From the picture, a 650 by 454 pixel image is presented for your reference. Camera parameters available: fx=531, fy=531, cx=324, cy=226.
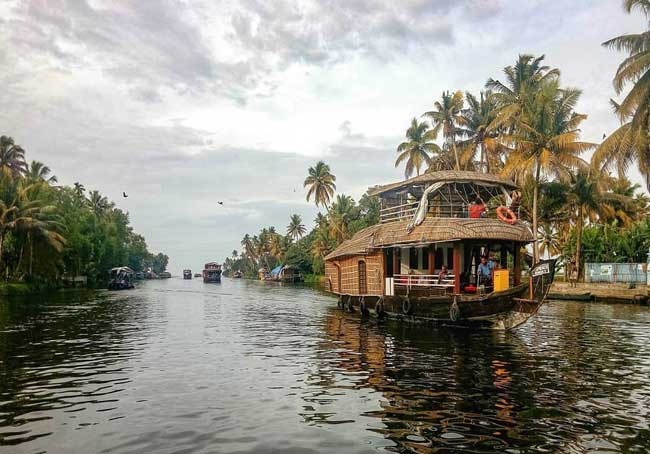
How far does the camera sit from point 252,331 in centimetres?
1948

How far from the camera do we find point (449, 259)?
2059cm

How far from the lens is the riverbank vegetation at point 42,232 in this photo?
42.1 metres

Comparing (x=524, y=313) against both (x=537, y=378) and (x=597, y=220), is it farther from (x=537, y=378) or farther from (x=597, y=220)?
(x=597, y=220)

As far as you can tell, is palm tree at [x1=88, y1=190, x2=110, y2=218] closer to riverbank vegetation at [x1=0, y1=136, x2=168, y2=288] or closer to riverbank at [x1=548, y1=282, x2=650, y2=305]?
riverbank vegetation at [x1=0, y1=136, x2=168, y2=288]

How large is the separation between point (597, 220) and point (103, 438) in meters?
43.5

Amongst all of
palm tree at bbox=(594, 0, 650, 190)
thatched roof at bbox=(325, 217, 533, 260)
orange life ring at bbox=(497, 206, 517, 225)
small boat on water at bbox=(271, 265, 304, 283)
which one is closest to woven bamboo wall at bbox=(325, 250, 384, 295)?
thatched roof at bbox=(325, 217, 533, 260)

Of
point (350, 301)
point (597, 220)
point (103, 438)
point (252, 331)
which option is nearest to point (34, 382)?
point (103, 438)

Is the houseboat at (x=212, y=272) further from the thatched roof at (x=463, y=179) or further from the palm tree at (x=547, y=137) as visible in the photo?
the thatched roof at (x=463, y=179)

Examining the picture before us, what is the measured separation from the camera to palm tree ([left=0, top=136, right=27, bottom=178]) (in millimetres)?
51000

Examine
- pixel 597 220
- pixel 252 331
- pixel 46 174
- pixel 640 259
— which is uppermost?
pixel 46 174

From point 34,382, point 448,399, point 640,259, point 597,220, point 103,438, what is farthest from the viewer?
point 597,220

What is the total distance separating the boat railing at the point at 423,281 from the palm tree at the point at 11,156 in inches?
1756

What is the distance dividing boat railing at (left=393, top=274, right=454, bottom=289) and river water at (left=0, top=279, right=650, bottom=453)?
1736 mm

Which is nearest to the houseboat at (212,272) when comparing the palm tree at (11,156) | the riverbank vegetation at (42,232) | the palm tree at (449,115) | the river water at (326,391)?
the riverbank vegetation at (42,232)
